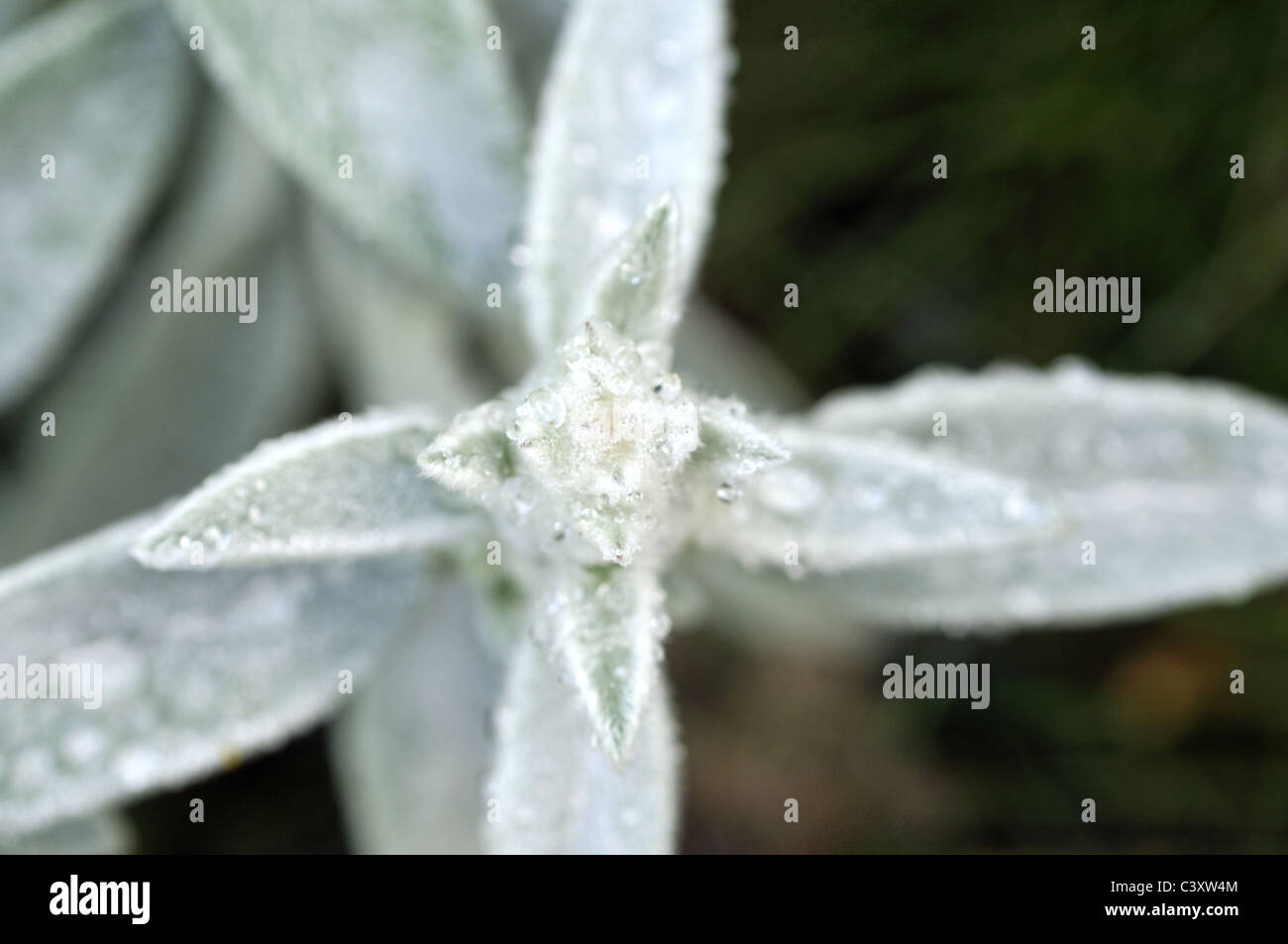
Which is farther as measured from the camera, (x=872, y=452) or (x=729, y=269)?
(x=729, y=269)

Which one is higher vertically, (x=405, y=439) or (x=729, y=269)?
(x=729, y=269)

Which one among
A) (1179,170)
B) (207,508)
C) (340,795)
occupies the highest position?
(1179,170)

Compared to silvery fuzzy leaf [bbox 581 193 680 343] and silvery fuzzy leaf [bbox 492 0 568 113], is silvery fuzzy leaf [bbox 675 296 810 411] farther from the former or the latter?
silvery fuzzy leaf [bbox 581 193 680 343]

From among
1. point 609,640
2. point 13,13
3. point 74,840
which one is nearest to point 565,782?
point 609,640

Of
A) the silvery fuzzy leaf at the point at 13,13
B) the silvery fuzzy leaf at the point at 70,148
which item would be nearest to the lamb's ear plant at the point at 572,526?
the silvery fuzzy leaf at the point at 70,148

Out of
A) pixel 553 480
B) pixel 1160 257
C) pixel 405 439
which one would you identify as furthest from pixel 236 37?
pixel 1160 257

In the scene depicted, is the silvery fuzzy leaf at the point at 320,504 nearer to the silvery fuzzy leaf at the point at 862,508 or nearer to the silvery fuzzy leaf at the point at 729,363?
the silvery fuzzy leaf at the point at 862,508
